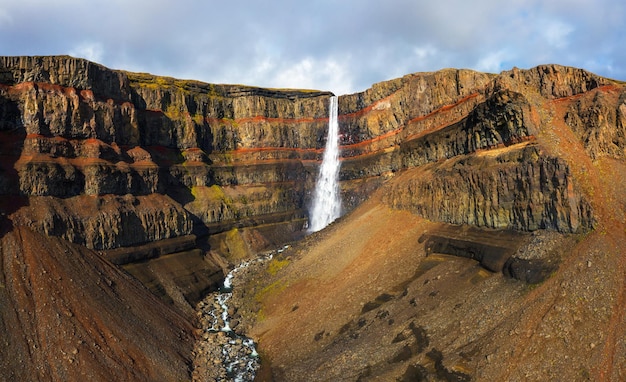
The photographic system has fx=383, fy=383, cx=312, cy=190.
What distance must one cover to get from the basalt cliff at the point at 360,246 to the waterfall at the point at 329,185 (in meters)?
→ 9.51

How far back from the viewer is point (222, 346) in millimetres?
29812

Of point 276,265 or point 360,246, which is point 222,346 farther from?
point 360,246

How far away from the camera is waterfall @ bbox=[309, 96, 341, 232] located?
63750 mm

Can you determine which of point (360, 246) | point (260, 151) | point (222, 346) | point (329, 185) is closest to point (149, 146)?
point (260, 151)

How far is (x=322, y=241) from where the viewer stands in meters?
43.9

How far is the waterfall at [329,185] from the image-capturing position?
2510 inches

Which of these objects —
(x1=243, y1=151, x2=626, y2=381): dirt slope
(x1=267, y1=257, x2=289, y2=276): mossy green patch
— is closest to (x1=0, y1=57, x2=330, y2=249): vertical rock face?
(x1=267, y1=257, x2=289, y2=276): mossy green patch

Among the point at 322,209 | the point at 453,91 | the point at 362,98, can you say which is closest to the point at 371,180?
the point at 322,209

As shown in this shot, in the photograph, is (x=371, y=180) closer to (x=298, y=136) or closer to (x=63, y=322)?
(x=298, y=136)

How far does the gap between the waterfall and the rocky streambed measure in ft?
85.1

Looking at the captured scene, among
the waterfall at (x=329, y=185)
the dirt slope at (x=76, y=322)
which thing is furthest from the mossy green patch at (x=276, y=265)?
the waterfall at (x=329, y=185)

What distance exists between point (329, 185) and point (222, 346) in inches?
1610

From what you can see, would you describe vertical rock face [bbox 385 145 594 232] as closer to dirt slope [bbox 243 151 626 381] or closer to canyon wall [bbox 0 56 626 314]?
canyon wall [bbox 0 56 626 314]

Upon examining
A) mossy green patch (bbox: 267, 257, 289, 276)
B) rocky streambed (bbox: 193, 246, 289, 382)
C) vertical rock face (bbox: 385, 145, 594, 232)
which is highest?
vertical rock face (bbox: 385, 145, 594, 232)
